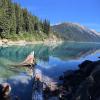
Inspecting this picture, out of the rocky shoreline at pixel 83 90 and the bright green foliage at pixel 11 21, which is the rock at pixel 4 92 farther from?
the bright green foliage at pixel 11 21

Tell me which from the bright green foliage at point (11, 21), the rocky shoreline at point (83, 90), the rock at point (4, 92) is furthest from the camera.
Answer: the bright green foliage at point (11, 21)

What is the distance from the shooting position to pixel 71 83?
30719 mm

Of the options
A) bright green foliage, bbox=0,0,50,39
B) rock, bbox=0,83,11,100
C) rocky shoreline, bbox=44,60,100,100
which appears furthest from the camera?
bright green foliage, bbox=0,0,50,39

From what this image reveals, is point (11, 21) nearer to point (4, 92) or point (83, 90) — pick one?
point (4, 92)

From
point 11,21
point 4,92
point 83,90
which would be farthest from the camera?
point 11,21

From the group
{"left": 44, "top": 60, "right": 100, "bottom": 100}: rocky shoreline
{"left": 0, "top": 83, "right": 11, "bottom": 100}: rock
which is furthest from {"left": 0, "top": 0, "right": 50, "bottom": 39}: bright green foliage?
{"left": 0, "top": 83, "right": 11, "bottom": 100}: rock

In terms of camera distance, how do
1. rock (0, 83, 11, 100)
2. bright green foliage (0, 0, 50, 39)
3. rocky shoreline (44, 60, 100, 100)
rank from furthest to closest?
1. bright green foliage (0, 0, 50, 39)
2. rock (0, 83, 11, 100)
3. rocky shoreline (44, 60, 100, 100)

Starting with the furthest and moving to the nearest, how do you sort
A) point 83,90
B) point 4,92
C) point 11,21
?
point 11,21
point 4,92
point 83,90

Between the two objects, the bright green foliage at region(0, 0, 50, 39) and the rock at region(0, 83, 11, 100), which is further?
the bright green foliage at region(0, 0, 50, 39)

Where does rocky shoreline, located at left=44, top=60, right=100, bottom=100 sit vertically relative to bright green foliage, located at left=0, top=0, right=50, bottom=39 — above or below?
below

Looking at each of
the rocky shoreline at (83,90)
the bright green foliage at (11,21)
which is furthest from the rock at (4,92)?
the bright green foliage at (11,21)

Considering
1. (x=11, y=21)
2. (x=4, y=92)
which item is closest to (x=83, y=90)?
(x=4, y=92)

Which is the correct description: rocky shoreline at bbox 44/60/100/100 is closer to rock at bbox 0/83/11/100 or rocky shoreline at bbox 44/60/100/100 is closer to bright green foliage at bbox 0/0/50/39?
rock at bbox 0/83/11/100

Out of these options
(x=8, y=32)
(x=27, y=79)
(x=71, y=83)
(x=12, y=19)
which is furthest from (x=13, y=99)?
(x=12, y=19)
